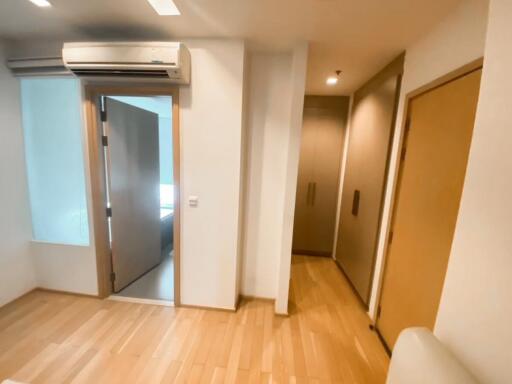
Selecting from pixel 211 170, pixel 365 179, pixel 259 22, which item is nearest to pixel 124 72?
pixel 211 170

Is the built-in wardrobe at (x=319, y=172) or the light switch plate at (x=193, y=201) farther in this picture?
the built-in wardrobe at (x=319, y=172)

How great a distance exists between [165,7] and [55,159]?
73.9 inches

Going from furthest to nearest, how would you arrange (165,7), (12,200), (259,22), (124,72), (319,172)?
(319,172) → (12,200) → (124,72) → (259,22) → (165,7)

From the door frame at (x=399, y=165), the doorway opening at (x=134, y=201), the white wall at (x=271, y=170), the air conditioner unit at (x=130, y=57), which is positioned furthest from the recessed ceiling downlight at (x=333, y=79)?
the doorway opening at (x=134, y=201)

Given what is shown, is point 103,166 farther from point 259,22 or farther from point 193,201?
point 259,22

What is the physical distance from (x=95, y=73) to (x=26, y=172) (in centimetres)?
138

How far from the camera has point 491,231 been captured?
2.43 ft

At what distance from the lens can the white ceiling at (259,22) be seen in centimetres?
140

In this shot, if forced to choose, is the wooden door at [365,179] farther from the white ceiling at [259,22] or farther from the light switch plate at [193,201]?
the light switch plate at [193,201]

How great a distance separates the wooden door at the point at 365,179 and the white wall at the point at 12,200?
362 centimetres

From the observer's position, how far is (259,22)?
159 cm

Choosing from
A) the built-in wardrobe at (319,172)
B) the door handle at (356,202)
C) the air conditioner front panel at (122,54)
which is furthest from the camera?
the built-in wardrobe at (319,172)

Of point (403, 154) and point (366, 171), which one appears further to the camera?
point (366, 171)

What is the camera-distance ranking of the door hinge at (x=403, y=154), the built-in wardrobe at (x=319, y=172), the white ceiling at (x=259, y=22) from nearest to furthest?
the white ceiling at (x=259, y=22) → the door hinge at (x=403, y=154) → the built-in wardrobe at (x=319, y=172)
